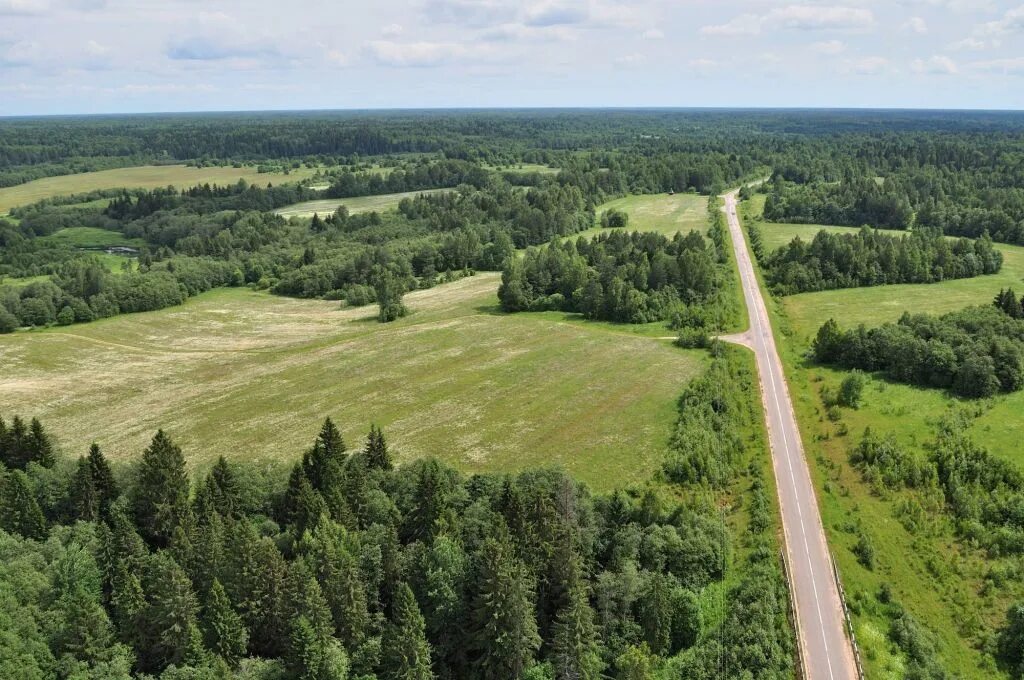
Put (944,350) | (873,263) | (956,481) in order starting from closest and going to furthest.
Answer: (956,481) → (944,350) → (873,263)

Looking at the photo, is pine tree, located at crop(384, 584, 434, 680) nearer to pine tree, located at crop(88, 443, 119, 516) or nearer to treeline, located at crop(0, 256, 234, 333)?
pine tree, located at crop(88, 443, 119, 516)

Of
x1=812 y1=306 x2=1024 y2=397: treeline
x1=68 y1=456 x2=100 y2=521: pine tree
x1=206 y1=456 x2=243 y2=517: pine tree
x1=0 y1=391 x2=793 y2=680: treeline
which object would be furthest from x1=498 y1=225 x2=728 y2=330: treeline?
x1=68 y1=456 x2=100 y2=521: pine tree

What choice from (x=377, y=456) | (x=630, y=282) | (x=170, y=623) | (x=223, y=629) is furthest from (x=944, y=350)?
(x=170, y=623)

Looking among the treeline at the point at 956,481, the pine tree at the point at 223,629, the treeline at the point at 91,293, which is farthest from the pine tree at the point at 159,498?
the treeline at the point at 91,293

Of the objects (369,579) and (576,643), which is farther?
(369,579)

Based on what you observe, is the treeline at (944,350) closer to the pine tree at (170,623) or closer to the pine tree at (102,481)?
the pine tree at (170,623)

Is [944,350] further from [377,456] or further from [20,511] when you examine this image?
[20,511]
